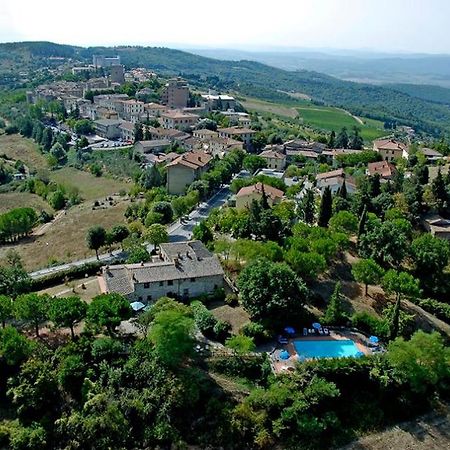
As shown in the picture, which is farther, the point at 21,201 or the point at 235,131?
the point at 235,131

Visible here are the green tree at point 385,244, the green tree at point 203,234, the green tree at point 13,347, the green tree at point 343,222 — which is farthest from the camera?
the green tree at point 343,222

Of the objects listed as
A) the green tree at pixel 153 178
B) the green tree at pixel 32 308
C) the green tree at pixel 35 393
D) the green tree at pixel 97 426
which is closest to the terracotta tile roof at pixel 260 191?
the green tree at pixel 153 178

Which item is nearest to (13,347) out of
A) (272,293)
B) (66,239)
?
(272,293)

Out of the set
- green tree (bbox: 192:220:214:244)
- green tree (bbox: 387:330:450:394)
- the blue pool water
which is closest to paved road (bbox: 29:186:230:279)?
green tree (bbox: 192:220:214:244)

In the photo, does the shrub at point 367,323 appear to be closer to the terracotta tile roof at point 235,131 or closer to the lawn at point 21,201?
the lawn at point 21,201

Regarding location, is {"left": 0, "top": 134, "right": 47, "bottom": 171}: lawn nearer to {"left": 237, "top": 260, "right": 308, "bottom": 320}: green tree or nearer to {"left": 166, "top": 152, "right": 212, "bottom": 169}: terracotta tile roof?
{"left": 166, "top": 152, "right": 212, "bottom": 169}: terracotta tile roof

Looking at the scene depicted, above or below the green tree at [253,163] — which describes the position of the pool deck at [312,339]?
below

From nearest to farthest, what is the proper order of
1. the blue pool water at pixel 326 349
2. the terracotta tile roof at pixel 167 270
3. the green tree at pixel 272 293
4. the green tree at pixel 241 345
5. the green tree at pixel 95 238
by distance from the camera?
the green tree at pixel 241 345
the blue pool water at pixel 326 349
the green tree at pixel 272 293
the terracotta tile roof at pixel 167 270
the green tree at pixel 95 238

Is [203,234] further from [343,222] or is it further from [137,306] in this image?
[343,222]
